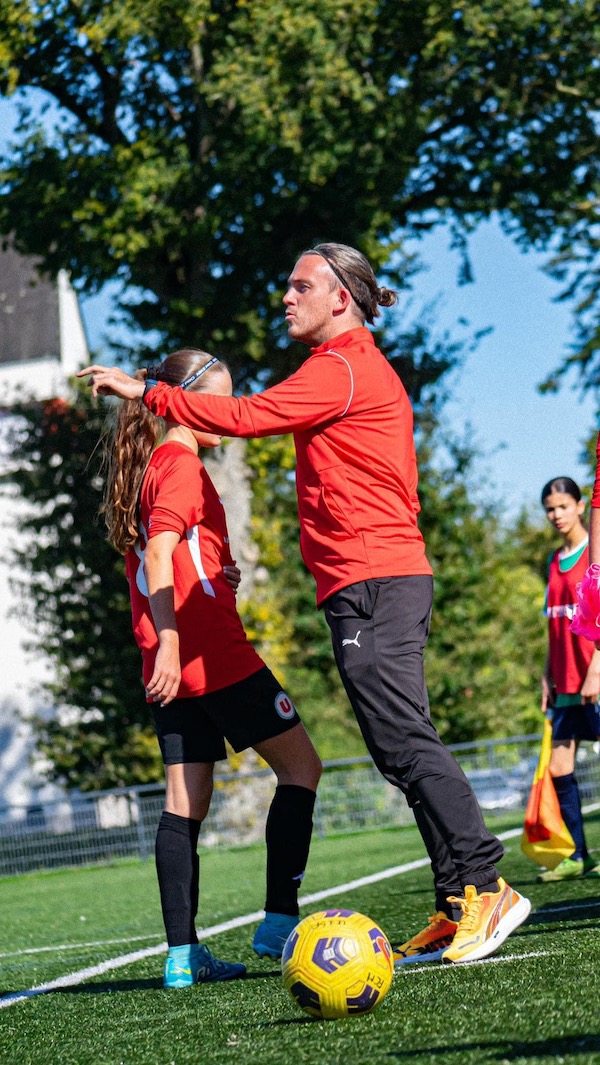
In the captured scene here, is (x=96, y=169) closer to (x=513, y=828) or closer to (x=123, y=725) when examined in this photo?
(x=123, y=725)

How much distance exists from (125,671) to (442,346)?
689cm

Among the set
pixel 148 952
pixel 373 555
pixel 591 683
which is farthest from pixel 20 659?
pixel 373 555

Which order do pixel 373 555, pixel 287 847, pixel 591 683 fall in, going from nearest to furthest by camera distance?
pixel 373 555
pixel 287 847
pixel 591 683

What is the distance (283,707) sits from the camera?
4516 mm

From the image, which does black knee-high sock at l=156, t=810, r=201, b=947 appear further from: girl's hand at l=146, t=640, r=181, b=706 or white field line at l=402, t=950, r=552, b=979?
white field line at l=402, t=950, r=552, b=979

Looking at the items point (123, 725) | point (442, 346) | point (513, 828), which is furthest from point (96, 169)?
point (513, 828)

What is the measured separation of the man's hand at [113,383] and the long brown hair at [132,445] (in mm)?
426

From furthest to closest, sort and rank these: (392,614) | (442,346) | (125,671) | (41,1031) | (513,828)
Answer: (442,346), (125,671), (513,828), (392,614), (41,1031)

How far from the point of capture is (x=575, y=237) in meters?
19.9

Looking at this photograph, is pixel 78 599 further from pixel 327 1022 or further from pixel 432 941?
pixel 327 1022

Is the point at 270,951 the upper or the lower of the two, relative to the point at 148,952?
upper

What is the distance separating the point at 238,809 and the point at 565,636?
9.13 metres

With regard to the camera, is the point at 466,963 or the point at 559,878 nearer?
the point at 466,963

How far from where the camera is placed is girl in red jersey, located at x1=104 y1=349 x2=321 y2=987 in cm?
441
